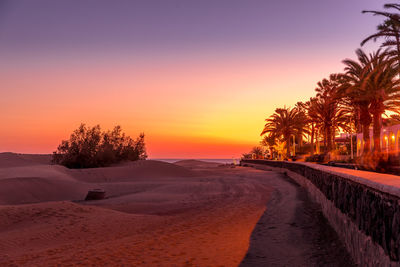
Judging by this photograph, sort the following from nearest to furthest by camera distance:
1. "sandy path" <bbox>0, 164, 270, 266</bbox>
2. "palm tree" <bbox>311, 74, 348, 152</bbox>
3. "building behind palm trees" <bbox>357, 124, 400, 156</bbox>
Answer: "sandy path" <bbox>0, 164, 270, 266</bbox>
"building behind palm trees" <bbox>357, 124, 400, 156</bbox>
"palm tree" <bbox>311, 74, 348, 152</bbox>

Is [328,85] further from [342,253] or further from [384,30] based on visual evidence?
[342,253]

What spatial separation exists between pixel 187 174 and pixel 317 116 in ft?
72.5

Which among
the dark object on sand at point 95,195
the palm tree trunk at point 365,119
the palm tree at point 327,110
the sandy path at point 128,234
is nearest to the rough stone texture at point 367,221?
the sandy path at point 128,234

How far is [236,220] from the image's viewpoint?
1104cm

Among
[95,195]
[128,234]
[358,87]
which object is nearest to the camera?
[128,234]

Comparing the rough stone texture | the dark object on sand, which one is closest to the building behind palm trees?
the dark object on sand

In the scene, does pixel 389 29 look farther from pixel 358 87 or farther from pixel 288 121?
pixel 288 121

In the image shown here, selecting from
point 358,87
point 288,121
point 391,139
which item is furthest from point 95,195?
point 288,121

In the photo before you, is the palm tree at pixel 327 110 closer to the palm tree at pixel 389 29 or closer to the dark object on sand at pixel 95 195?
the palm tree at pixel 389 29

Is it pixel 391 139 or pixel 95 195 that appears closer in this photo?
pixel 95 195

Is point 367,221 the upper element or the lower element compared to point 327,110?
lower

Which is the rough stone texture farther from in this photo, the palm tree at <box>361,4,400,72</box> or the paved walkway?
the palm tree at <box>361,4,400,72</box>

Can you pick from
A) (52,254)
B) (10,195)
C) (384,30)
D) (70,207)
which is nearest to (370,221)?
(52,254)

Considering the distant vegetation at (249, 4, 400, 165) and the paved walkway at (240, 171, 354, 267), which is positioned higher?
the distant vegetation at (249, 4, 400, 165)
